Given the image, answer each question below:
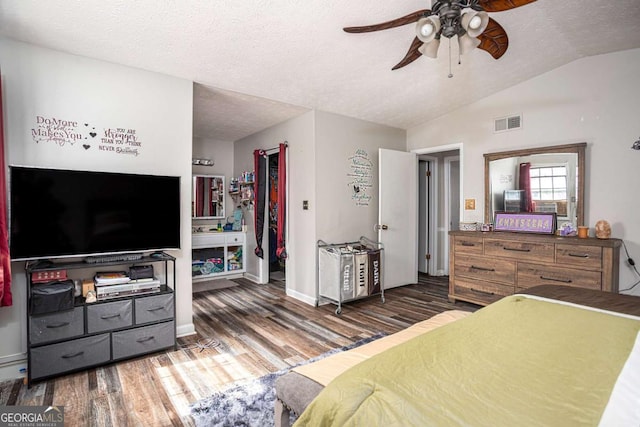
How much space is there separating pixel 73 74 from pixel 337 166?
8.99 feet

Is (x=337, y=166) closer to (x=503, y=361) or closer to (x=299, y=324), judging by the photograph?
(x=299, y=324)

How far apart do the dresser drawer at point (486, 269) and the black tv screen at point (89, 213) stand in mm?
3143

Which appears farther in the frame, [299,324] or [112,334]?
[299,324]

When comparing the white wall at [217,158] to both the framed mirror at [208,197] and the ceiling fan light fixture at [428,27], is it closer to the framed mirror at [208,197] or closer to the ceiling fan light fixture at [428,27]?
the framed mirror at [208,197]

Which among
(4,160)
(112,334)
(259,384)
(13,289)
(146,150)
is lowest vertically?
(259,384)

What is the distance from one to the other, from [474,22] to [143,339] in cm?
314

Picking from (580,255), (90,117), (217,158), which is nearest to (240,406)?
(90,117)

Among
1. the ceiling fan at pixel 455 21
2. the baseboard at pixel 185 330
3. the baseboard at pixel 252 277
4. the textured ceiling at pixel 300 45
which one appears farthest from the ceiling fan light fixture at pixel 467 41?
the baseboard at pixel 252 277

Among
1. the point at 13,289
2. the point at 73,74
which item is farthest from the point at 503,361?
the point at 73,74

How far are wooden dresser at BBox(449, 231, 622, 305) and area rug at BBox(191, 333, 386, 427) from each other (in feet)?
8.60

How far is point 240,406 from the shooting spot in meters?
2.00

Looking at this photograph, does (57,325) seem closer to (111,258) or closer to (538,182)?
(111,258)

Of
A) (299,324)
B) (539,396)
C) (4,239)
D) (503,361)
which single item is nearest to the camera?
(539,396)

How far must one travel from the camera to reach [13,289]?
233 cm
